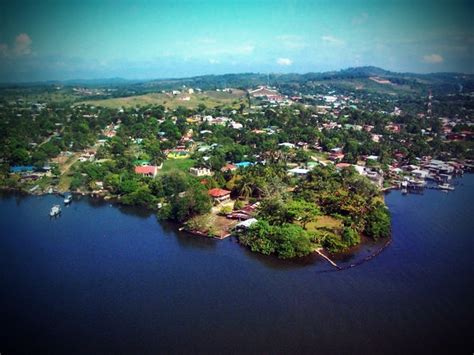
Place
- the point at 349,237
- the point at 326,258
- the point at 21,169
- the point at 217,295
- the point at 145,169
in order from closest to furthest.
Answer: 1. the point at 217,295
2. the point at 326,258
3. the point at 349,237
4. the point at 145,169
5. the point at 21,169

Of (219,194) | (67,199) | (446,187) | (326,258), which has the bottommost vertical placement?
(446,187)

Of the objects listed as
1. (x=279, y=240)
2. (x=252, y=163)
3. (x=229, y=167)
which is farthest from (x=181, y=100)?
(x=279, y=240)

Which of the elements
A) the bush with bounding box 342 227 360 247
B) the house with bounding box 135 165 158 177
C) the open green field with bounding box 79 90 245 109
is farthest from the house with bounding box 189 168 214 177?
the open green field with bounding box 79 90 245 109

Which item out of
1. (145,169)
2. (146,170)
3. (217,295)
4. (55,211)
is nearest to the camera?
(217,295)

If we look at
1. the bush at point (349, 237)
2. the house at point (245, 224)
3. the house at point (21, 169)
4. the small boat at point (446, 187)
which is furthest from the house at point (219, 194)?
the house at point (21, 169)

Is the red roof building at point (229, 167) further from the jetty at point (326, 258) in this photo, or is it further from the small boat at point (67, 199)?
the jetty at point (326, 258)

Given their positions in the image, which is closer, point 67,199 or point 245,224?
point 245,224

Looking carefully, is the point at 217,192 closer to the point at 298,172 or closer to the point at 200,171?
the point at 200,171
